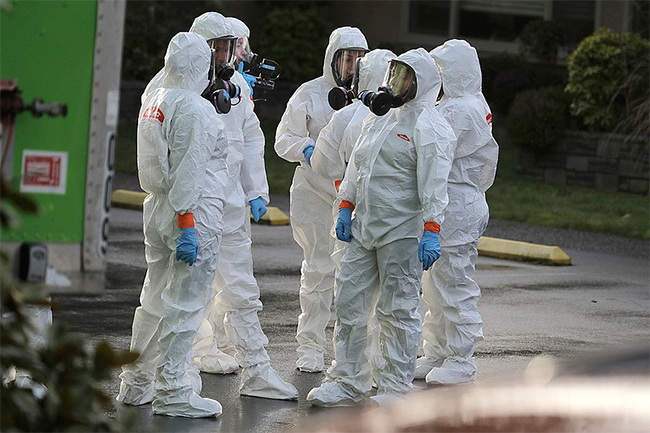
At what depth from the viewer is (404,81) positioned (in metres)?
6.98

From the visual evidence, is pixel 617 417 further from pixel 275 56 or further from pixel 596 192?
pixel 275 56

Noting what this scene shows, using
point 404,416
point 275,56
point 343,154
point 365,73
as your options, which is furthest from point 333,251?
point 275,56

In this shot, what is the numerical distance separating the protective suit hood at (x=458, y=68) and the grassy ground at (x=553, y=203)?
7469 millimetres

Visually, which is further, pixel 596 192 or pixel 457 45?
pixel 596 192

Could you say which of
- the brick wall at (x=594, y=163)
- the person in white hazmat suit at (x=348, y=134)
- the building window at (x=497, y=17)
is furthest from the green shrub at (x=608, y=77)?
the person in white hazmat suit at (x=348, y=134)

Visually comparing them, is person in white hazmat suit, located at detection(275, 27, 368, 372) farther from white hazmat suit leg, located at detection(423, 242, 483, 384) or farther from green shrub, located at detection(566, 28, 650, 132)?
green shrub, located at detection(566, 28, 650, 132)

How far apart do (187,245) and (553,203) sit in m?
11.0

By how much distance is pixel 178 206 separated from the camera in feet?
20.8

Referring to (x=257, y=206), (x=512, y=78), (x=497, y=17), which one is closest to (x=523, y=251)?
(x=257, y=206)

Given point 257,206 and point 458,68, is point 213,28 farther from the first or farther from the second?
point 458,68

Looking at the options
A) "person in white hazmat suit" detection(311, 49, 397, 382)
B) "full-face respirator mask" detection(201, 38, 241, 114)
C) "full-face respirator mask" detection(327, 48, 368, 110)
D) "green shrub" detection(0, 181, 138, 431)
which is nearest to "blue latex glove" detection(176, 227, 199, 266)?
"full-face respirator mask" detection(201, 38, 241, 114)

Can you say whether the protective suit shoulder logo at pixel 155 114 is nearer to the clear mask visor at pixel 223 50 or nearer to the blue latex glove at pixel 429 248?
the clear mask visor at pixel 223 50

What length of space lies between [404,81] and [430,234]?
0.88 m

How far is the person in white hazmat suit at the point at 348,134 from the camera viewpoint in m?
7.31
